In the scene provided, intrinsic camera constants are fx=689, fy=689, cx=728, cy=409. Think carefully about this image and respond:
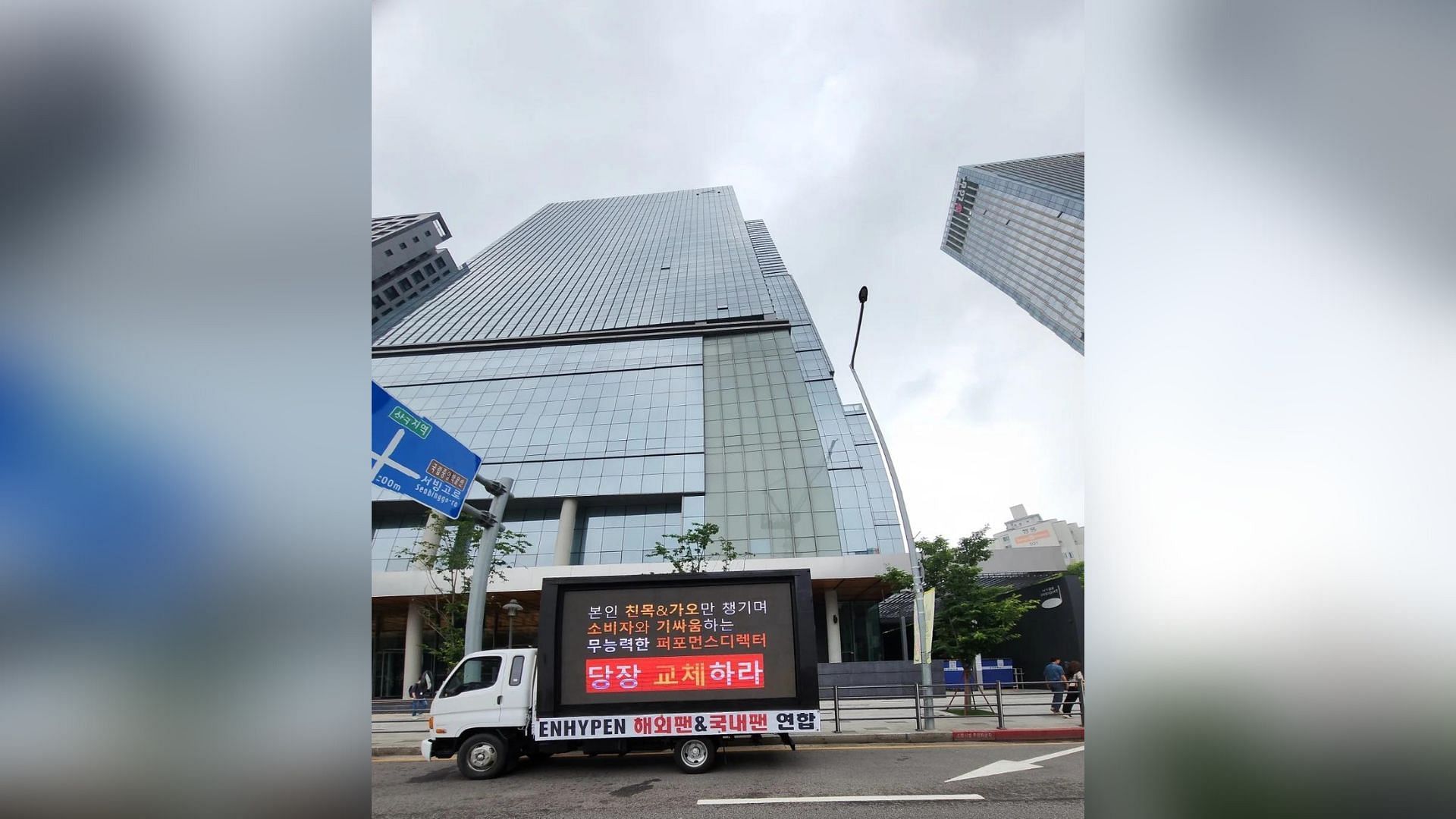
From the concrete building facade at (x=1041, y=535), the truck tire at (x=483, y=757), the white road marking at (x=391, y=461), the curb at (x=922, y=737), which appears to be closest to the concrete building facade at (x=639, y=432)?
the curb at (x=922, y=737)

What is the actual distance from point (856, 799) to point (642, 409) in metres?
41.0

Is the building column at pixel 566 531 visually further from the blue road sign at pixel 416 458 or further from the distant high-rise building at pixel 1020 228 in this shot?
the distant high-rise building at pixel 1020 228

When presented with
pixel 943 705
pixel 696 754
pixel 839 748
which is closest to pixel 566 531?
pixel 943 705

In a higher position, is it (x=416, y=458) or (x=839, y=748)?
(x=416, y=458)

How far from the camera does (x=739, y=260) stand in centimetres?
8088

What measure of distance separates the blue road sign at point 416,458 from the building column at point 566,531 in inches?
1091

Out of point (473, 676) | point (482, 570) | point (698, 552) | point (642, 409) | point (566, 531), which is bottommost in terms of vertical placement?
point (473, 676)

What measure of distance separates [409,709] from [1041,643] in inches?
1042

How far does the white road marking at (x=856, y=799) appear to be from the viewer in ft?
25.8

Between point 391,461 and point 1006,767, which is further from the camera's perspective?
point 1006,767

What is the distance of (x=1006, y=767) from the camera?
33.1 ft

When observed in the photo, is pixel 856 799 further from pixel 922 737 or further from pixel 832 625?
pixel 832 625
